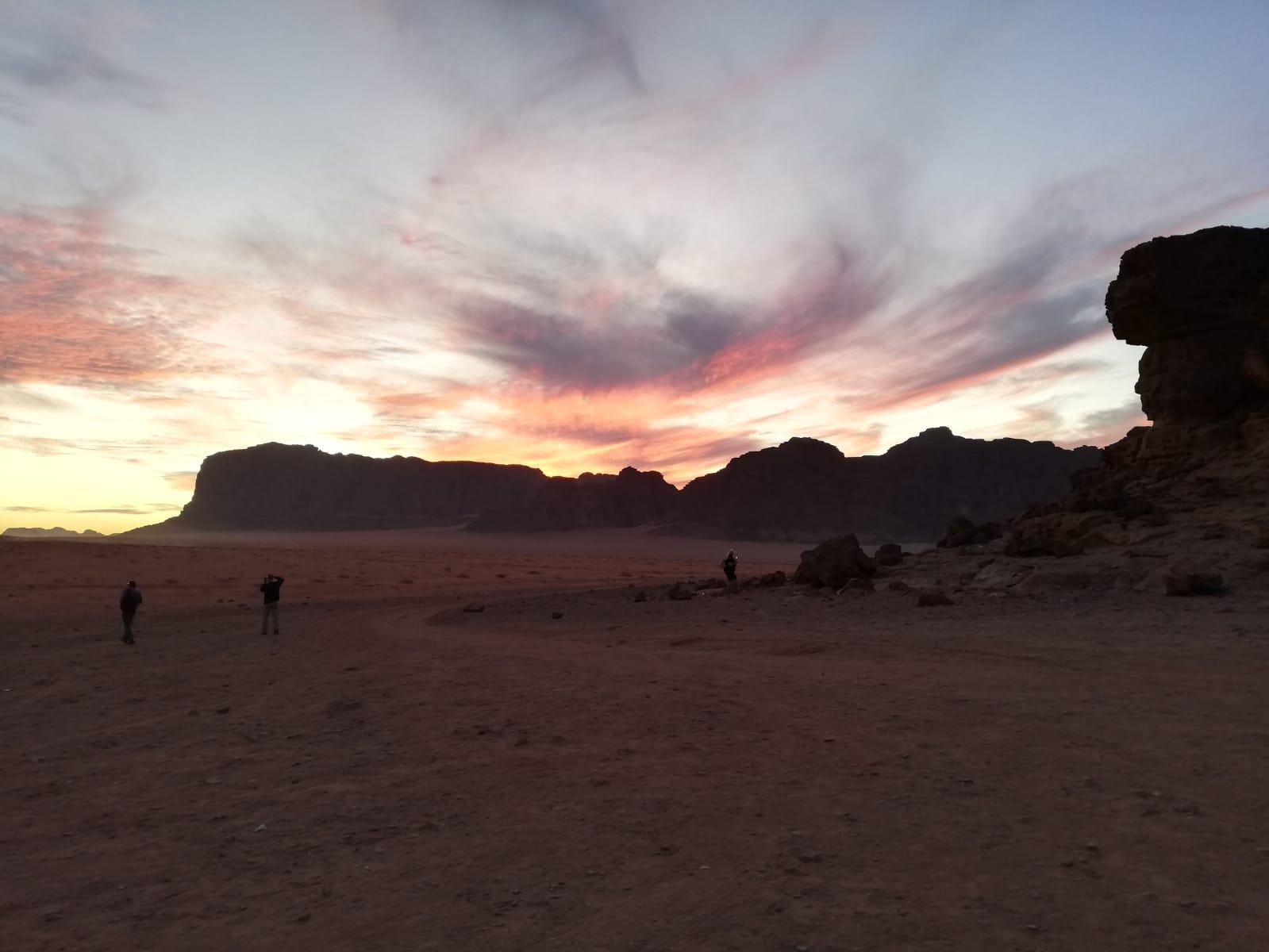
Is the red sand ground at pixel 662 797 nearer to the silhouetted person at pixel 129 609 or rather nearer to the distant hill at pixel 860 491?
the silhouetted person at pixel 129 609

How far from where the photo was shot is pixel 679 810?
588 cm

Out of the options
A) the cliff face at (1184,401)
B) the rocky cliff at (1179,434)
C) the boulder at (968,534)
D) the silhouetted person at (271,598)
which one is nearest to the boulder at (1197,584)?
the rocky cliff at (1179,434)

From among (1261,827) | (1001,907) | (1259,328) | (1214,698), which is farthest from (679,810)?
Answer: (1259,328)

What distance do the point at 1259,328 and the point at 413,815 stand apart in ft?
92.9

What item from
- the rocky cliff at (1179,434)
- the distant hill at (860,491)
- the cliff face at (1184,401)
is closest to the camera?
the rocky cliff at (1179,434)

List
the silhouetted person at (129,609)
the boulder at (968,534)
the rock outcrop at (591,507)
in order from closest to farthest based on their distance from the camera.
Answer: the silhouetted person at (129,609) < the boulder at (968,534) < the rock outcrop at (591,507)

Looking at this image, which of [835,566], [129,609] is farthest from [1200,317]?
[129,609]

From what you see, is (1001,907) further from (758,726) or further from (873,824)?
(758,726)

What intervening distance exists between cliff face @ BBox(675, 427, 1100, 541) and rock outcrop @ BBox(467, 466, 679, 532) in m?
14.9

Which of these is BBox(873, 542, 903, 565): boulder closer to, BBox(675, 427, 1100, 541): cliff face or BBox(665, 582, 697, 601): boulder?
BBox(665, 582, 697, 601): boulder

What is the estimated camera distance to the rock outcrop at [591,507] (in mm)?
168250

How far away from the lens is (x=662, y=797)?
6219mm

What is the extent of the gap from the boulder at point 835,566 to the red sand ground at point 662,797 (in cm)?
935

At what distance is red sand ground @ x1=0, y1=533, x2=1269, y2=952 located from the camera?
4191mm
